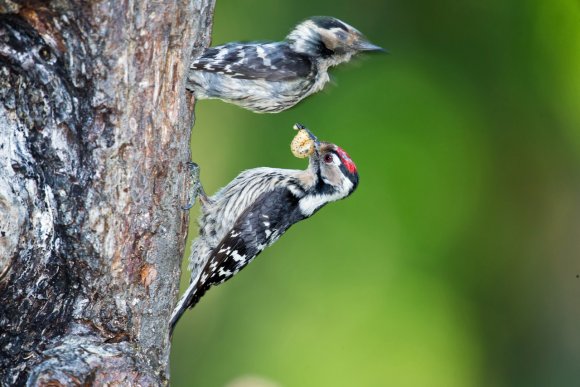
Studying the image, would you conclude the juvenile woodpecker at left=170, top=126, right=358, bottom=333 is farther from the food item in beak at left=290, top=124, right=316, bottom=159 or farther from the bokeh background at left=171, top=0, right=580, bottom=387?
the bokeh background at left=171, top=0, right=580, bottom=387

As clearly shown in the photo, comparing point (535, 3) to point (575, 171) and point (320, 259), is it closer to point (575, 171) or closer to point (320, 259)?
point (575, 171)

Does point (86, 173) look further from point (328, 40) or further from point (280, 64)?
point (328, 40)

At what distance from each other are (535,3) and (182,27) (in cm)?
366

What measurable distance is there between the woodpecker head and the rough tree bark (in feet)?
1.96

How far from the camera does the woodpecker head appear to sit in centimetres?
319

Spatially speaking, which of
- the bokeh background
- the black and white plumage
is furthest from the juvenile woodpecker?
the bokeh background

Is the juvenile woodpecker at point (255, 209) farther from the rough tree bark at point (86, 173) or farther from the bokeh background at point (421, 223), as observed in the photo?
the bokeh background at point (421, 223)

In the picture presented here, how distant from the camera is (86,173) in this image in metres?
2.55

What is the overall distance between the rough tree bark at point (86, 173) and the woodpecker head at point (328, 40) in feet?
1.96

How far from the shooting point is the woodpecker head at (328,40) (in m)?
3.19

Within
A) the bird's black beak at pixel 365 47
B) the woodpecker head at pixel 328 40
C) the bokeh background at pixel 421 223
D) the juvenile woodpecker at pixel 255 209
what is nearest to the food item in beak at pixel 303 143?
the juvenile woodpecker at pixel 255 209

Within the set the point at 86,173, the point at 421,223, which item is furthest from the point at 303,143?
the point at 421,223

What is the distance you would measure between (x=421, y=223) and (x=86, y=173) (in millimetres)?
3668

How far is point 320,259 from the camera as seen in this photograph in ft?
18.9
